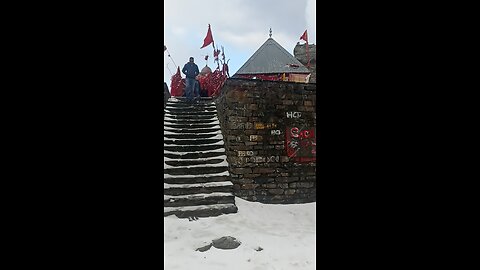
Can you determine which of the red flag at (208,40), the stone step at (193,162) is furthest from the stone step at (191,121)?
the red flag at (208,40)

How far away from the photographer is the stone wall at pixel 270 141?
5695 mm

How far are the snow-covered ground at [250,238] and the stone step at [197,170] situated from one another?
2.22ft

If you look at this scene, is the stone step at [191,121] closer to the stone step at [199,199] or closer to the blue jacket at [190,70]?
the blue jacket at [190,70]

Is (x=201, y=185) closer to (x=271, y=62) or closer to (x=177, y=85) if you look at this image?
(x=177, y=85)

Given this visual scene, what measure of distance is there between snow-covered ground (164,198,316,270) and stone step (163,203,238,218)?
95 millimetres

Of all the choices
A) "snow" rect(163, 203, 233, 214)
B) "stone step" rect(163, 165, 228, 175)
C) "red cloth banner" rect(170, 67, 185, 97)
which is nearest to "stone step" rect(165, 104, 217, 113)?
"stone step" rect(163, 165, 228, 175)

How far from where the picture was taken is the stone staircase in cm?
513

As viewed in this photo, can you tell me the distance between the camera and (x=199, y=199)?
5.22 meters

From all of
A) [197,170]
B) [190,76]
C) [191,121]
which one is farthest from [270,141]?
[190,76]

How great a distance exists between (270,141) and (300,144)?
59 cm

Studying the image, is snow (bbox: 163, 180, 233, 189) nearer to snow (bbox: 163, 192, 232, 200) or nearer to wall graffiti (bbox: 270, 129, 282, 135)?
snow (bbox: 163, 192, 232, 200)
